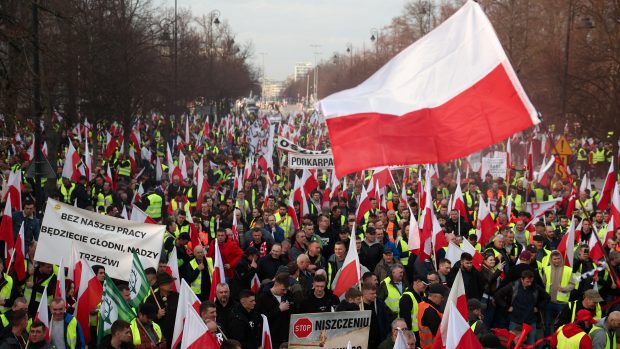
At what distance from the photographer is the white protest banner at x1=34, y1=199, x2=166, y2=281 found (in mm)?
10023

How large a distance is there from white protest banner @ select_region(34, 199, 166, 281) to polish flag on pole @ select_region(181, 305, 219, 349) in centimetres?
318

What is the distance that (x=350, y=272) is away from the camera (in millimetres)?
9914

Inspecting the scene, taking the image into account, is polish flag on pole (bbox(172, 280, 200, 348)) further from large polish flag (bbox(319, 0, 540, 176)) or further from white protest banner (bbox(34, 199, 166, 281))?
white protest banner (bbox(34, 199, 166, 281))

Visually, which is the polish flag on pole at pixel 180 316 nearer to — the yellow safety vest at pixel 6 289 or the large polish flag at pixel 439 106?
the large polish flag at pixel 439 106

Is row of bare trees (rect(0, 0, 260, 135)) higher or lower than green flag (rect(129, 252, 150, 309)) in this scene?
higher

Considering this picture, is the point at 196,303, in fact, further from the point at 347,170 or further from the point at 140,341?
the point at 347,170

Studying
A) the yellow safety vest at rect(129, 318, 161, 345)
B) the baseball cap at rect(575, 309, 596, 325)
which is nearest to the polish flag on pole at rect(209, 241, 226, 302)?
the yellow safety vest at rect(129, 318, 161, 345)

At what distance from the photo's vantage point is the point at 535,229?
14.1 meters

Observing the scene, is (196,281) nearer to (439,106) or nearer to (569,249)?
(439,106)

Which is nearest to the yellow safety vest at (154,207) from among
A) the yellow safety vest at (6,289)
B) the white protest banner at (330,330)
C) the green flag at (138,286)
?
the yellow safety vest at (6,289)

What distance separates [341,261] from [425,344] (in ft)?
8.51

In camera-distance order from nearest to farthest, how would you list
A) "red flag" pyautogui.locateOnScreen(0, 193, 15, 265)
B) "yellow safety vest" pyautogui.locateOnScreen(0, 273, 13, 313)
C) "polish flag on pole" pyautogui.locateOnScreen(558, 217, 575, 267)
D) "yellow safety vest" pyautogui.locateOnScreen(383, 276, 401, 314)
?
"yellow safety vest" pyautogui.locateOnScreen(0, 273, 13, 313) → "yellow safety vest" pyautogui.locateOnScreen(383, 276, 401, 314) → "red flag" pyautogui.locateOnScreen(0, 193, 15, 265) → "polish flag on pole" pyautogui.locateOnScreen(558, 217, 575, 267)

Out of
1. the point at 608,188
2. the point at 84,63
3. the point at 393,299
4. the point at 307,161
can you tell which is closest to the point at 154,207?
the point at 307,161

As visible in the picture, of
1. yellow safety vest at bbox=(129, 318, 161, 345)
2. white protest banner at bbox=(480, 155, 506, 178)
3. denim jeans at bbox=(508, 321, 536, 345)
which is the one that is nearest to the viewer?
yellow safety vest at bbox=(129, 318, 161, 345)
